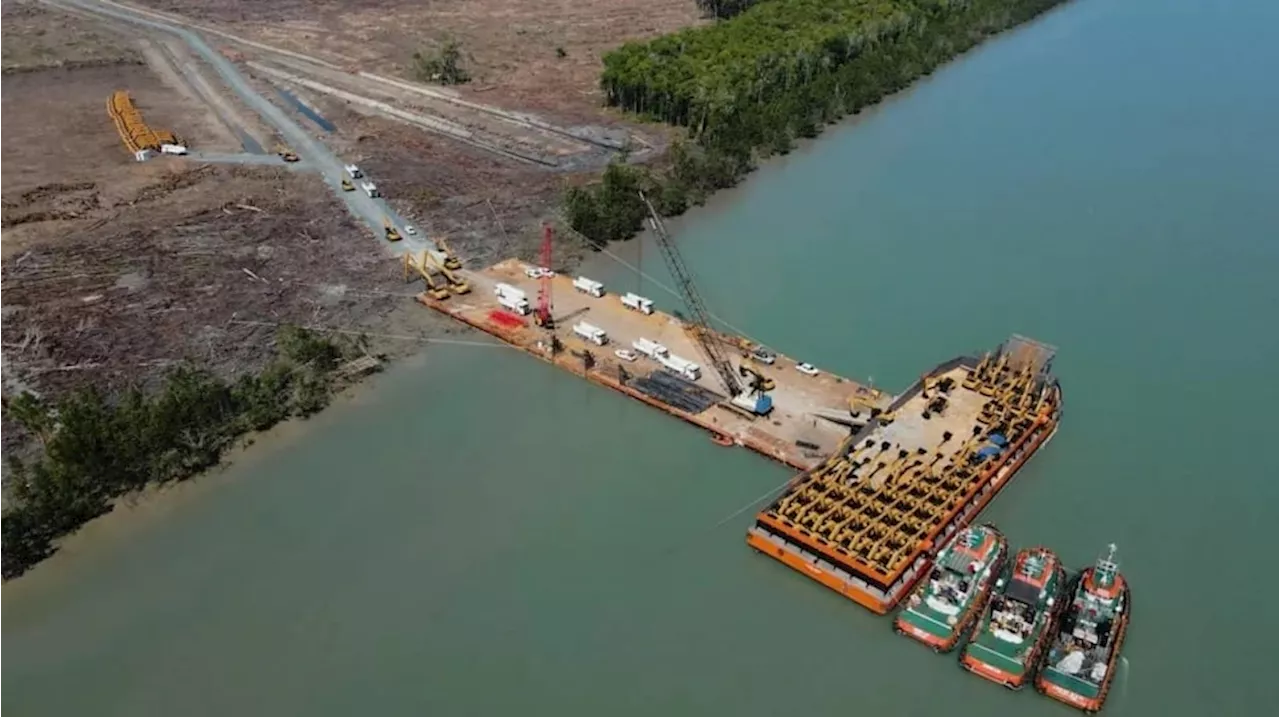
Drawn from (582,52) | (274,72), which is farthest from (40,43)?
(582,52)

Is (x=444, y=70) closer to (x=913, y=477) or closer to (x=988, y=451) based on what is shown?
(x=913, y=477)

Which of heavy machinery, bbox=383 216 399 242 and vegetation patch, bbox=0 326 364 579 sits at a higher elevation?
heavy machinery, bbox=383 216 399 242

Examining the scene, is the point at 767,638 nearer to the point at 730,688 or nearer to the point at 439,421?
the point at 730,688

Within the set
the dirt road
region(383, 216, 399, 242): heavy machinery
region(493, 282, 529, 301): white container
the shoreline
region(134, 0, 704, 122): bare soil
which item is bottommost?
the shoreline

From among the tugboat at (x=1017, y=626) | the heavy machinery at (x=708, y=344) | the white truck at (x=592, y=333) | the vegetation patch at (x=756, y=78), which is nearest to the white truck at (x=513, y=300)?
the white truck at (x=592, y=333)

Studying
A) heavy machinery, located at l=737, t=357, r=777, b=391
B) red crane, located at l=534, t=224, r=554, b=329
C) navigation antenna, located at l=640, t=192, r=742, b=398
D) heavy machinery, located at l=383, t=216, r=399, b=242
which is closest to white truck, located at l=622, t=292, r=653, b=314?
navigation antenna, located at l=640, t=192, r=742, b=398

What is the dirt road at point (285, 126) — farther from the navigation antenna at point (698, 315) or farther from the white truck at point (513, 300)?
the navigation antenna at point (698, 315)

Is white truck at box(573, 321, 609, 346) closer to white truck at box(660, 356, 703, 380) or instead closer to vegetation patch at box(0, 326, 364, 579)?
white truck at box(660, 356, 703, 380)

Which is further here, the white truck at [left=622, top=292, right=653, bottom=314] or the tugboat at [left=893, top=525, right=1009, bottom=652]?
the white truck at [left=622, top=292, right=653, bottom=314]
